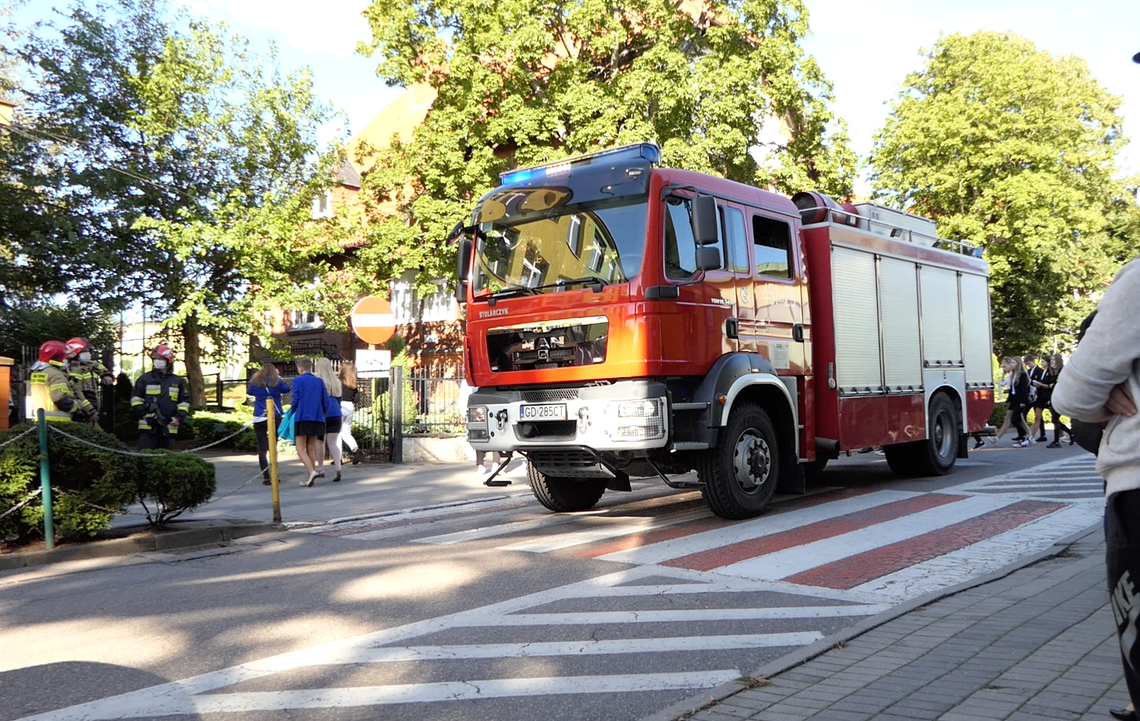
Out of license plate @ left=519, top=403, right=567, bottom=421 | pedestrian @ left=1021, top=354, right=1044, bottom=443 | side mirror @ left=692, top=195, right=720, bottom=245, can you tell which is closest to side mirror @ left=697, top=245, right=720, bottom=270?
side mirror @ left=692, top=195, right=720, bottom=245

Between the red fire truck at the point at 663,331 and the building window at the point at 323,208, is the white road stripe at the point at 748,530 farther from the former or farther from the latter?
the building window at the point at 323,208

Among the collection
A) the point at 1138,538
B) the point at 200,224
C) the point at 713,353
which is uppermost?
the point at 200,224

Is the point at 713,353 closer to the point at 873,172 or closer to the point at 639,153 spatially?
the point at 639,153

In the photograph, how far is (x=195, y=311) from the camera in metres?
24.8

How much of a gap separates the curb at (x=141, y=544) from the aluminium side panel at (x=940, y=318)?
808 cm

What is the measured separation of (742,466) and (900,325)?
395 cm

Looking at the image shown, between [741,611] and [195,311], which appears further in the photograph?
[195,311]

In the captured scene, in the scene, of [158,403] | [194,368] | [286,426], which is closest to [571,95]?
[286,426]

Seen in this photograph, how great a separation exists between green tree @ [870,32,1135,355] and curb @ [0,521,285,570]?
31.8m

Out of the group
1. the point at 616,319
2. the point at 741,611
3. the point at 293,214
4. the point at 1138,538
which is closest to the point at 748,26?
the point at 293,214

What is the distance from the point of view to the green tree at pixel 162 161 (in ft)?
79.2

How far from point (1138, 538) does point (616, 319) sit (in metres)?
5.90

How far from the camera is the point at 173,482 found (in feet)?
29.6

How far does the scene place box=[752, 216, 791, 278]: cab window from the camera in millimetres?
9602
